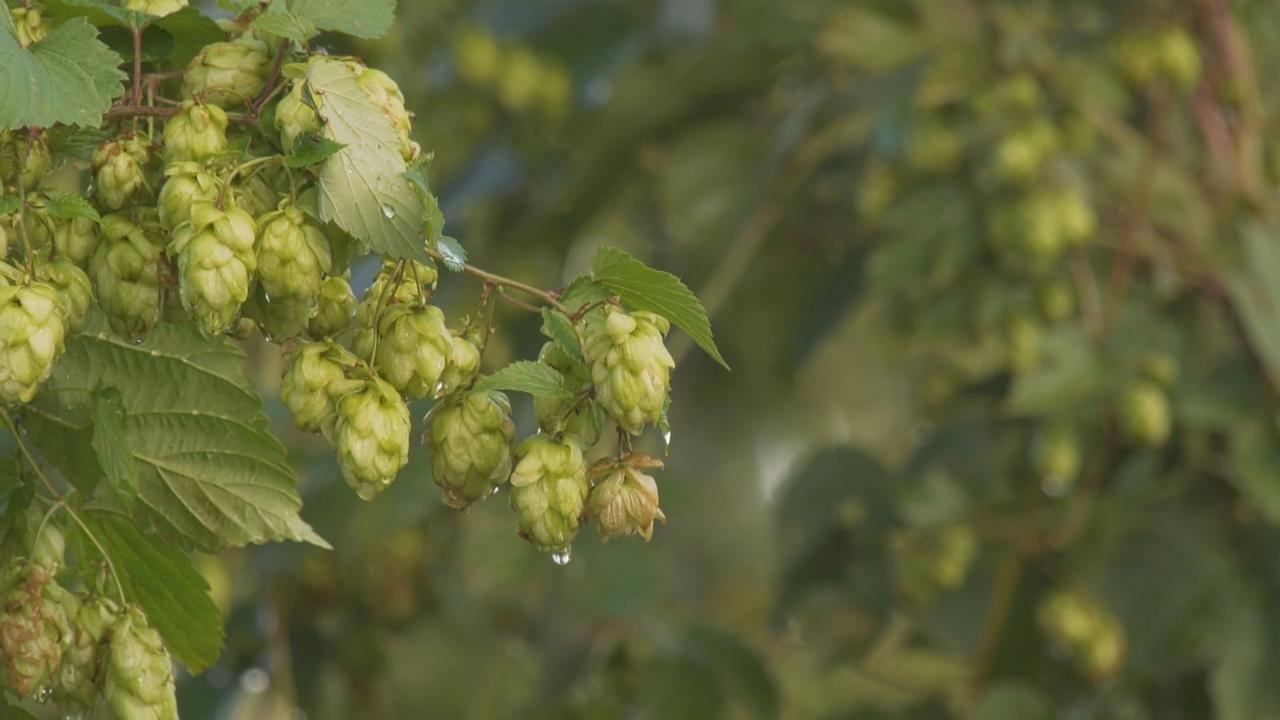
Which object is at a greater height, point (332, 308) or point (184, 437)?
point (332, 308)

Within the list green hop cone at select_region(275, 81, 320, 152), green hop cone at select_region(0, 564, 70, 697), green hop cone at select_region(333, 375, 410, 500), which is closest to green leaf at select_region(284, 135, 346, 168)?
green hop cone at select_region(275, 81, 320, 152)

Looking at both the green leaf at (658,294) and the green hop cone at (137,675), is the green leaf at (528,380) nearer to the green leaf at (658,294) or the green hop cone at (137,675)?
the green leaf at (658,294)

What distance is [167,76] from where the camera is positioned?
87 centimetres

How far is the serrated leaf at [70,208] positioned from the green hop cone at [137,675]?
192 mm

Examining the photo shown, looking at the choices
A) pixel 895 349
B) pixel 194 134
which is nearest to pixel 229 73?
pixel 194 134

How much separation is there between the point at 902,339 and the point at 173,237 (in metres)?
1.77

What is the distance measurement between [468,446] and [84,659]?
0.21 metres

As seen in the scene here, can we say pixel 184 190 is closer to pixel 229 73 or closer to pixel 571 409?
pixel 229 73

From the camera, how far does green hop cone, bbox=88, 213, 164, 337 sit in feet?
2.62

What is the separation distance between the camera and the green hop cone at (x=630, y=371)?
0.79m

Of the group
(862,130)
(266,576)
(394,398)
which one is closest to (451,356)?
(394,398)

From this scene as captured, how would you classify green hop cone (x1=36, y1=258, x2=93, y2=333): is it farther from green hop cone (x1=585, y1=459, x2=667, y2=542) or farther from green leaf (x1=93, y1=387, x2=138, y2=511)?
green hop cone (x1=585, y1=459, x2=667, y2=542)

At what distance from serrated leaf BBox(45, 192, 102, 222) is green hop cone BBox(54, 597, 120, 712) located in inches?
→ 7.7

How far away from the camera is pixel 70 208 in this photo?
2.58 ft
